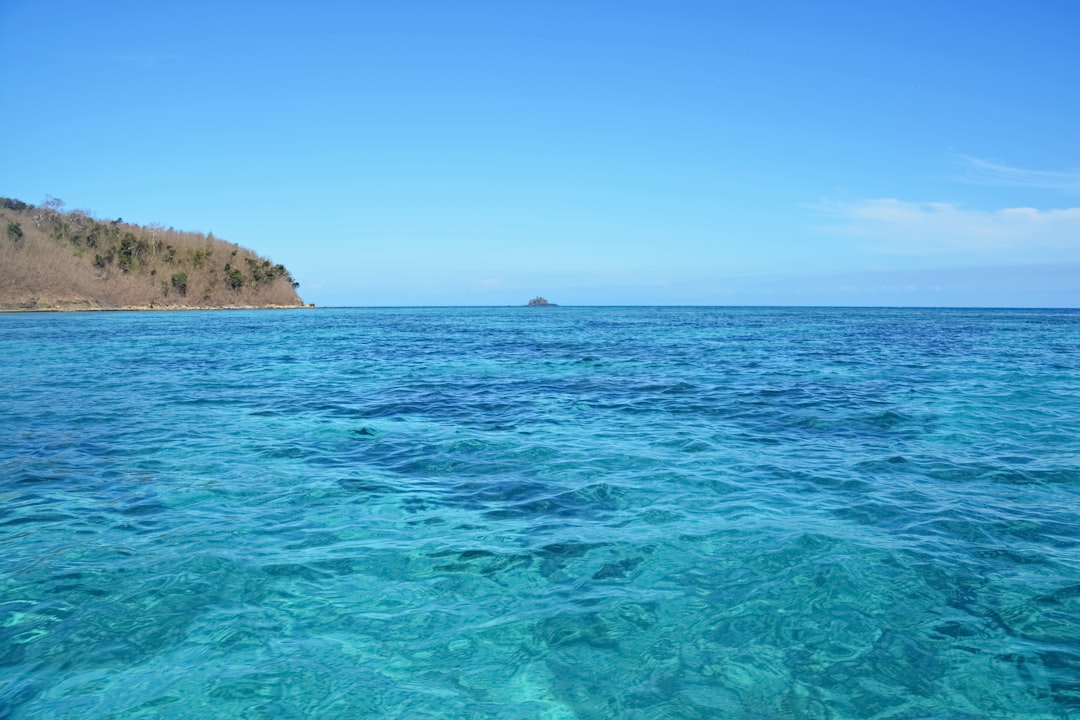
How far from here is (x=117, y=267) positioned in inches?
4188

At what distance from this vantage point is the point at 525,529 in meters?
6.79

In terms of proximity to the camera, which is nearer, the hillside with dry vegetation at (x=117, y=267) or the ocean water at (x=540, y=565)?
the ocean water at (x=540, y=565)

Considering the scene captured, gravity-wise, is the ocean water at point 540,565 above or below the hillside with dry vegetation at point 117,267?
below

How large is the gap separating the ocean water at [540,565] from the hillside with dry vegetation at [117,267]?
318 feet

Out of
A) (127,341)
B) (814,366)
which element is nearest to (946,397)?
(814,366)

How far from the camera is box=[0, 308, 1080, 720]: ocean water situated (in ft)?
13.6

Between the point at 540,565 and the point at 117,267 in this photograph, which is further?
the point at 117,267

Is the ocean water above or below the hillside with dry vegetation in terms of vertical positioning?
below

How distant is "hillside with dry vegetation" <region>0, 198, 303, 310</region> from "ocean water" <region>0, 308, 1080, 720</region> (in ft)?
318

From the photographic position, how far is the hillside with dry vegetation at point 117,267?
88625 mm

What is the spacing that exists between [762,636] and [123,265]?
128 m

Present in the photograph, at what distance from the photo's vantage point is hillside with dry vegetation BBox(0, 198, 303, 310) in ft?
291

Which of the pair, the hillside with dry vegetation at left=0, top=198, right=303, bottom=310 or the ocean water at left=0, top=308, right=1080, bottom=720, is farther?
the hillside with dry vegetation at left=0, top=198, right=303, bottom=310

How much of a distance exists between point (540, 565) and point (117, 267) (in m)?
124
